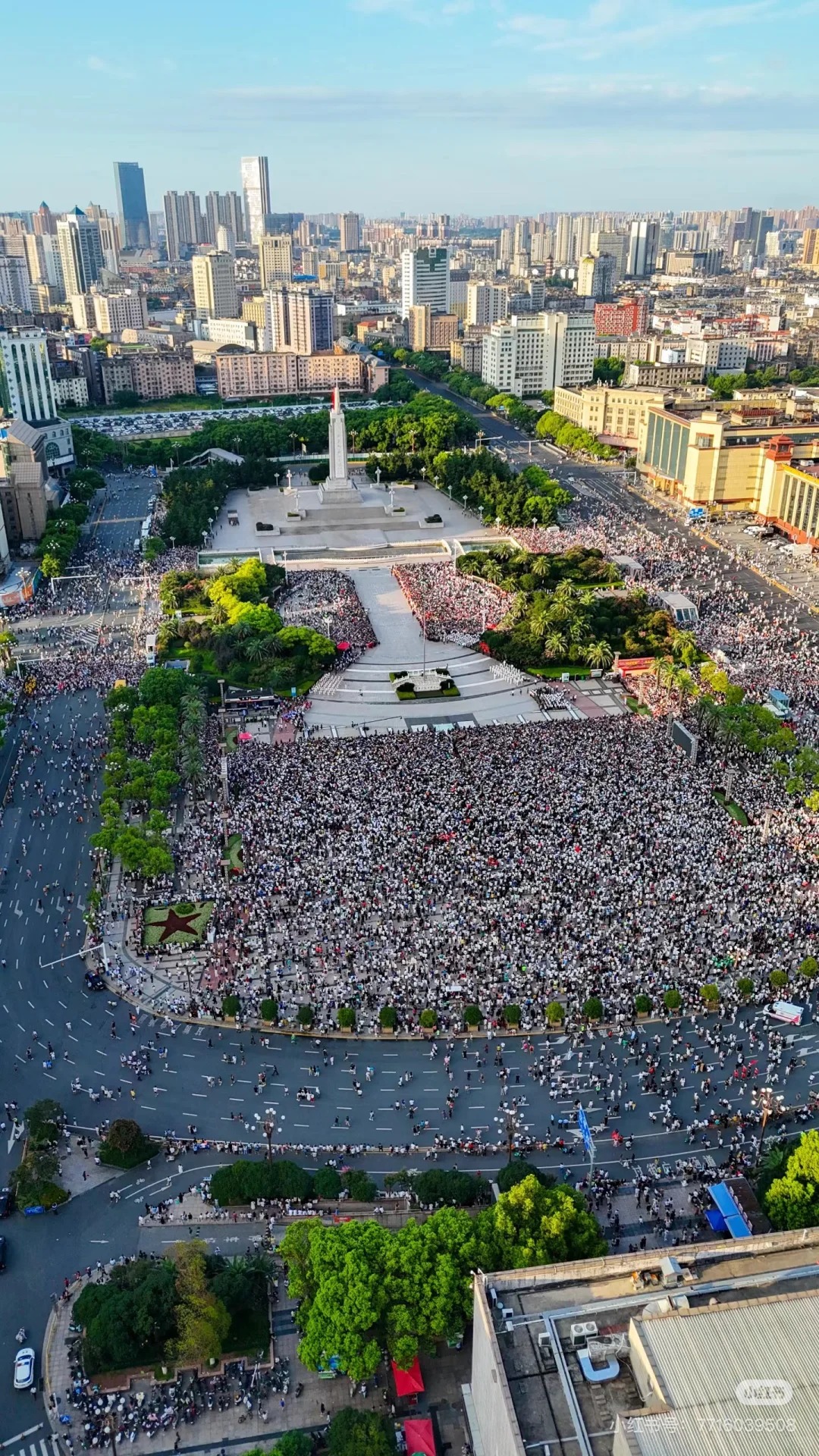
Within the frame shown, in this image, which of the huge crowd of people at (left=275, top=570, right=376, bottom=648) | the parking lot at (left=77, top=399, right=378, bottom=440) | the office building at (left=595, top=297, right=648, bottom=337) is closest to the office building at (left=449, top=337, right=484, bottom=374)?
the parking lot at (left=77, top=399, right=378, bottom=440)

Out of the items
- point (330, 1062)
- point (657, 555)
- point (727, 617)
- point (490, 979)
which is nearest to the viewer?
point (330, 1062)

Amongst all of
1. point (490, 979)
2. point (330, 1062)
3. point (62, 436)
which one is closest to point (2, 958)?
point (330, 1062)

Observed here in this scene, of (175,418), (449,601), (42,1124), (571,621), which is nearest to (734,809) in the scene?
(571,621)

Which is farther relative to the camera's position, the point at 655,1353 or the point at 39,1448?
the point at 39,1448

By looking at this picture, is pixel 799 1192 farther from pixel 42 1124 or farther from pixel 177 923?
pixel 177 923

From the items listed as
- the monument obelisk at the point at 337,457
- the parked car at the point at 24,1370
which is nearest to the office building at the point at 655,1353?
the parked car at the point at 24,1370

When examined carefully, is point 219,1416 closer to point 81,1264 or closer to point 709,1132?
point 81,1264
